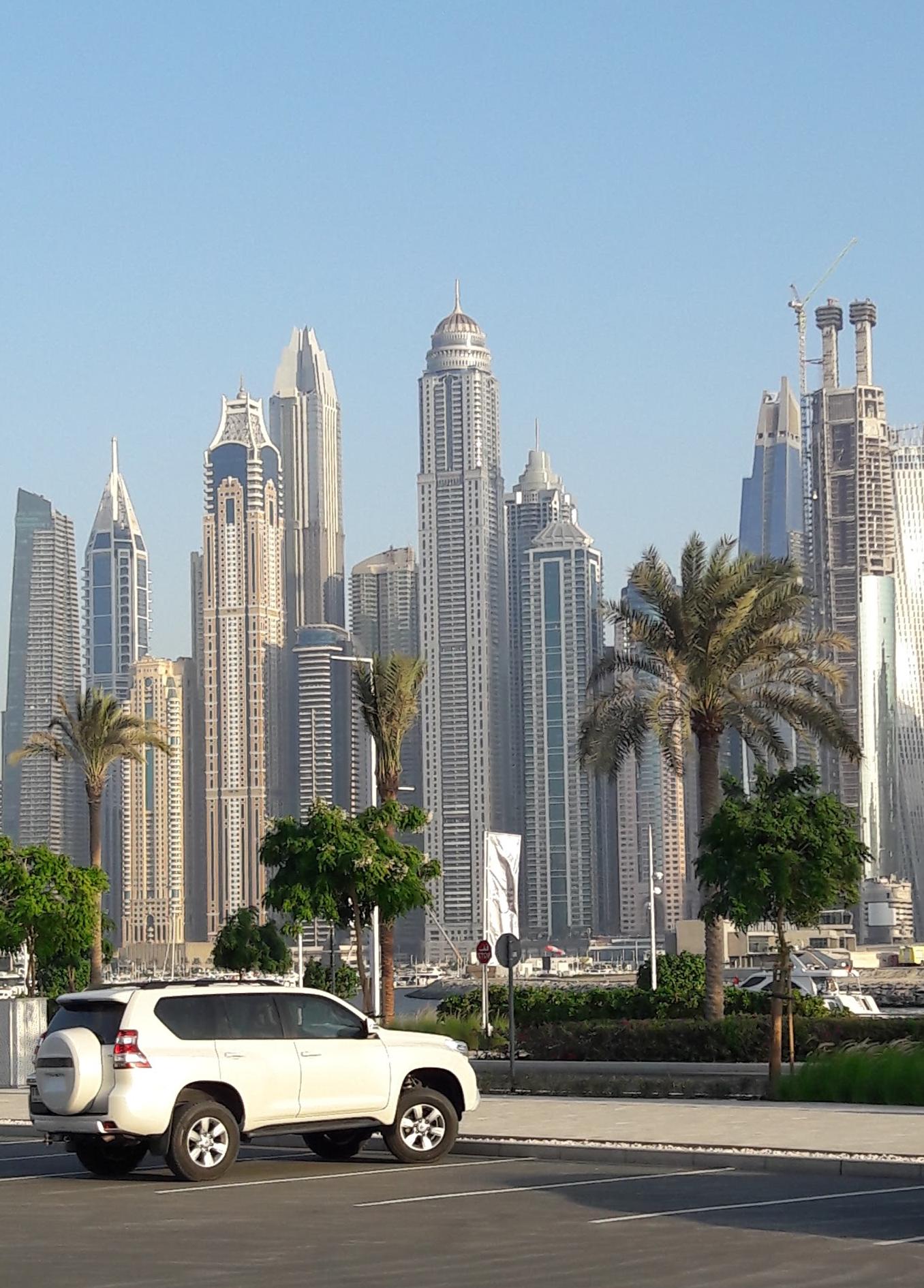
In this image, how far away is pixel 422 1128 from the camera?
18.5m

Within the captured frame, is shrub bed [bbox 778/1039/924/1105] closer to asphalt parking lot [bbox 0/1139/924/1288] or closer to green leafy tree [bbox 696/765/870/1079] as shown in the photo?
green leafy tree [bbox 696/765/870/1079]

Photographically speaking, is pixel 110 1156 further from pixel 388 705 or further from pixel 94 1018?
pixel 388 705

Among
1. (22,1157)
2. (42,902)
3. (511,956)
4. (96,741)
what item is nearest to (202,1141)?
(22,1157)

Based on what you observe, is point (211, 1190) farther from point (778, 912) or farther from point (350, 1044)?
point (778, 912)

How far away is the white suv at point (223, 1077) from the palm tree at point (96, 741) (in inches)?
1592

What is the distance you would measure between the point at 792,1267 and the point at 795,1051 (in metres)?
20.4

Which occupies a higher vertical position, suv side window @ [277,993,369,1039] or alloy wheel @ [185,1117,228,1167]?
suv side window @ [277,993,369,1039]

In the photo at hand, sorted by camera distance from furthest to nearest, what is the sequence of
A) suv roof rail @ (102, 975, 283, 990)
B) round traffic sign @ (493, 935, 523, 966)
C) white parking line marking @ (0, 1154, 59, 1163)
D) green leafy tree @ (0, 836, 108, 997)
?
green leafy tree @ (0, 836, 108, 997) → round traffic sign @ (493, 935, 523, 966) → white parking line marking @ (0, 1154, 59, 1163) → suv roof rail @ (102, 975, 283, 990)

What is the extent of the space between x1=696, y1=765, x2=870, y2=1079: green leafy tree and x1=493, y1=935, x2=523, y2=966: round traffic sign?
2.95 meters

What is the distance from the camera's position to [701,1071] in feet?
101

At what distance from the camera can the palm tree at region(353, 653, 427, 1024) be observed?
4725cm

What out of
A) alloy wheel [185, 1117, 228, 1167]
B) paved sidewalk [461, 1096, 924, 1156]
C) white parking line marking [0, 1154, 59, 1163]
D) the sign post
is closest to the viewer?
alloy wheel [185, 1117, 228, 1167]

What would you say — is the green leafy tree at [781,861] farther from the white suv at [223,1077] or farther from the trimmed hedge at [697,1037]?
the white suv at [223,1077]

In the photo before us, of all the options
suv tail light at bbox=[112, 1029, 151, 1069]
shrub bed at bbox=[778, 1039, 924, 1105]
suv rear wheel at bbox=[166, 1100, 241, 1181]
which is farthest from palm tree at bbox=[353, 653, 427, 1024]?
suv tail light at bbox=[112, 1029, 151, 1069]
